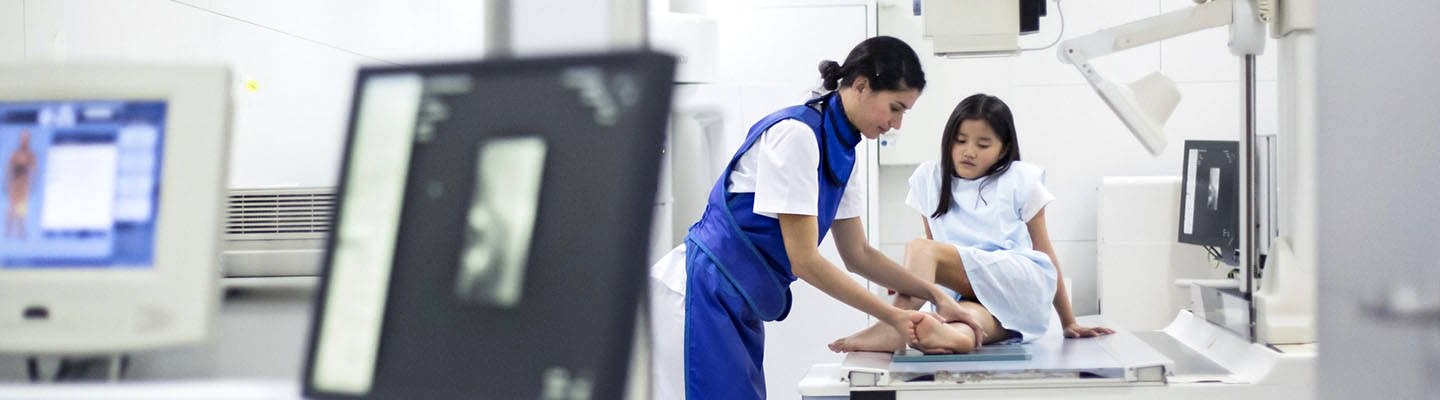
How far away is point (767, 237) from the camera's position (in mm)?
2053

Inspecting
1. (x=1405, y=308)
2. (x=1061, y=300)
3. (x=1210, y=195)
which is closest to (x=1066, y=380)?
(x=1061, y=300)

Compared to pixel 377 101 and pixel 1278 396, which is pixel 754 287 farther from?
pixel 377 101

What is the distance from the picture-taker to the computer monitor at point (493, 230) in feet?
1.63

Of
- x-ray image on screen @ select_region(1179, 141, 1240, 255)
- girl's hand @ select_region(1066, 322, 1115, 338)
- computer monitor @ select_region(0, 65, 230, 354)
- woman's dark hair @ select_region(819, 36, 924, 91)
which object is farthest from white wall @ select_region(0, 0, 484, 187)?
x-ray image on screen @ select_region(1179, 141, 1240, 255)

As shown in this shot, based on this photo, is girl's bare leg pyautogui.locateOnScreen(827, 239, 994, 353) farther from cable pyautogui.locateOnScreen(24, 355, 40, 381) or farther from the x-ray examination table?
cable pyautogui.locateOnScreen(24, 355, 40, 381)

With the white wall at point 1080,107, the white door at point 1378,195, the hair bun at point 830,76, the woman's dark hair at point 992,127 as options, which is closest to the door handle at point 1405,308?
the white door at point 1378,195

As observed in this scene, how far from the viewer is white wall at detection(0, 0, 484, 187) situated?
652mm

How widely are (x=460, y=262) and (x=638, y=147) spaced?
0.10 metres

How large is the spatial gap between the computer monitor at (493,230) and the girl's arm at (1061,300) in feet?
6.58

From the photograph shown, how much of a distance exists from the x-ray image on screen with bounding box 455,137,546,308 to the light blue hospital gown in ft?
6.00

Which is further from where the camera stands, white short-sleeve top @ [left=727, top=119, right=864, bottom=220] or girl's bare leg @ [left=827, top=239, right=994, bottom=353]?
girl's bare leg @ [left=827, top=239, right=994, bottom=353]

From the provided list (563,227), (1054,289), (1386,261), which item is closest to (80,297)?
(563,227)

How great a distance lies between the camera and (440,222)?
0.54 meters

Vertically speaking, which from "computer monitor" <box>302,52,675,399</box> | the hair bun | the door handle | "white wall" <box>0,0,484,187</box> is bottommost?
the door handle
